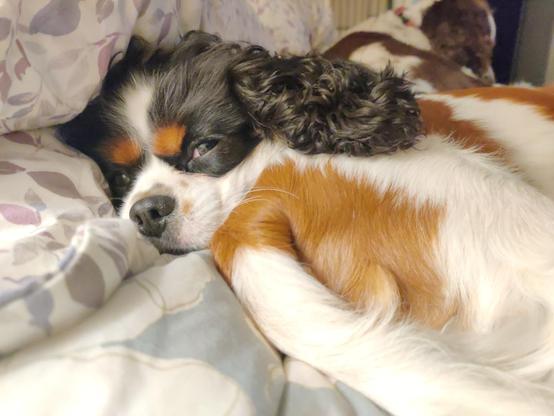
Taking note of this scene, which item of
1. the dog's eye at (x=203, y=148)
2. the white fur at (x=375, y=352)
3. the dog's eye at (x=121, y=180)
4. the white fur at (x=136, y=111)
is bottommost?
the dog's eye at (x=121, y=180)

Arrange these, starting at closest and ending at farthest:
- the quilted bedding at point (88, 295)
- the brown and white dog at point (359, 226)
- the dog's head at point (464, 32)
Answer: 1. the quilted bedding at point (88, 295)
2. the brown and white dog at point (359, 226)
3. the dog's head at point (464, 32)

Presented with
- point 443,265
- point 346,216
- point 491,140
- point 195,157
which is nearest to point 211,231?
point 195,157

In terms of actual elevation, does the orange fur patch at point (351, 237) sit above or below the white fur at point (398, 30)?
above

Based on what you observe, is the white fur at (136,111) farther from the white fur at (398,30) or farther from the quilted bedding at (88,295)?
the white fur at (398,30)

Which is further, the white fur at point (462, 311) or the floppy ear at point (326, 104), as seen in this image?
the floppy ear at point (326, 104)

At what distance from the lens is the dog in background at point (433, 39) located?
273 centimetres

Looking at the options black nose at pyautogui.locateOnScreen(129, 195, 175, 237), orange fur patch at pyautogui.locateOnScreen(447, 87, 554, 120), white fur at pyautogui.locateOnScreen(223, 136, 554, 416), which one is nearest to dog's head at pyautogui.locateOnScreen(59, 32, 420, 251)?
black nose at pyautogui.locateOnScreen(129, 195, 175, 237)

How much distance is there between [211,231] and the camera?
1.07m

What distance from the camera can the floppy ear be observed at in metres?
1.04

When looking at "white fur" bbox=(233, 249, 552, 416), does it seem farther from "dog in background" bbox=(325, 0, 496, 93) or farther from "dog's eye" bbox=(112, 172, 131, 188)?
"dog in background" bbox=(325, 0, 496, 93)

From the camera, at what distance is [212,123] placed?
1.14m

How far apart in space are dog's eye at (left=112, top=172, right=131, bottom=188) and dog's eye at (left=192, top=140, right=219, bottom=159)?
0.18 meters

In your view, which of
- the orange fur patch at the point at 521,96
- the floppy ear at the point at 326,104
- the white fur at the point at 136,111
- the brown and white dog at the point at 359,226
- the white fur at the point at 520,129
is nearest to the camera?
the brown and white dog at the point at 359,226

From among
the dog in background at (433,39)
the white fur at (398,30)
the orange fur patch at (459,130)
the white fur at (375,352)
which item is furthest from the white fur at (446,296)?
the white fur at (398,30)
